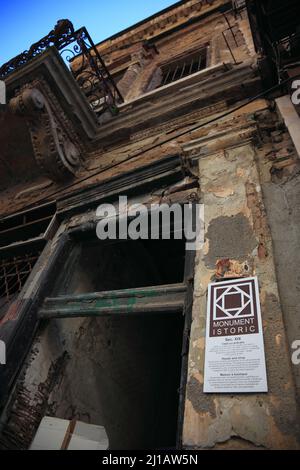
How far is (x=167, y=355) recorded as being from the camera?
15.6 ft

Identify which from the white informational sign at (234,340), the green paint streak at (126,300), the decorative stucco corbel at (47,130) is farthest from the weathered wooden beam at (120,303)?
the decorative stucco corbel at (47,130)

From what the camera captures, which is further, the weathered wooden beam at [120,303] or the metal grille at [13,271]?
the metal grille at [13,271]

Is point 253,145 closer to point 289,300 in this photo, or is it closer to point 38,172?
point 289,300

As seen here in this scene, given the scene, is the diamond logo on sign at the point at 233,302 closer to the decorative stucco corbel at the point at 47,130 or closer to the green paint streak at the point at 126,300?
the green paint streak at the point at 126,300

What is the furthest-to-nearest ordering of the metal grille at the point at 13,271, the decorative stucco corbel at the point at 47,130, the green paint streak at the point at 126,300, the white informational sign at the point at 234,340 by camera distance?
the decorative stucco corbel at the point at 47,130 < the metal grille at the point at 13,271 < the green paint streak at the point at 126,300 < the white informational sign at the point at 234,340

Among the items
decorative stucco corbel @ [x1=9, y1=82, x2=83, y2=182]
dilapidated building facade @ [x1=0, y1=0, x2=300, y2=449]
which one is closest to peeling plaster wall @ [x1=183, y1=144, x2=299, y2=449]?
dilapidated building facade @ [x1=0, y1=0, x2=300, y2=449]

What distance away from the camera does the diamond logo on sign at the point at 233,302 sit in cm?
158

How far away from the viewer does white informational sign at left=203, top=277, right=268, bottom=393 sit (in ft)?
4.49

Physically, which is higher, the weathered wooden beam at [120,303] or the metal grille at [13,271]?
the metal grille at [13,271]

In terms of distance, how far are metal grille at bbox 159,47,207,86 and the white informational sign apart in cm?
599

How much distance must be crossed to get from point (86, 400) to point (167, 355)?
2.33 meters

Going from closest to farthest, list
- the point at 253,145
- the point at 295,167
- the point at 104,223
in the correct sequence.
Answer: the point at 295,167 → the point at 253,145 → the point at 104,223

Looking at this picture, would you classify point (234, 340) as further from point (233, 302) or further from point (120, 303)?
point (120, 303)
